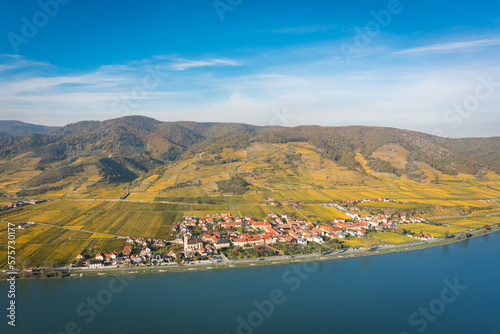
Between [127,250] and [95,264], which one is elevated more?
[127,250]

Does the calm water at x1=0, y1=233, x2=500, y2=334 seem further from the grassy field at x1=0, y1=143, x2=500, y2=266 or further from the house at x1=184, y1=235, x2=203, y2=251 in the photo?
the grassy field at x1=0, y1=143, x2=500, y2=266

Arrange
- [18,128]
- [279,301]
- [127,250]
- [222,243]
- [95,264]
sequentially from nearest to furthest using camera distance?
[279,301] < [95,264] < [127,250] < [222,243] < [18,128]

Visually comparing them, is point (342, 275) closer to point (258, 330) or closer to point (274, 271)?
point (274, 271)

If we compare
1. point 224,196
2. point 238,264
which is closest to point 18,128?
point 224,196

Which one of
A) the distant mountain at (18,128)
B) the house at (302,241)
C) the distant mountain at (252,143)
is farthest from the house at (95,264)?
the distant mountain at (18,128)

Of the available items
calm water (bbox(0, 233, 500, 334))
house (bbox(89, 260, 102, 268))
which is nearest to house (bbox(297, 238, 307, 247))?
calm water (bbox(0, 233, 500, 334))

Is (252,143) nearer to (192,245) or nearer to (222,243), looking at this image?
(222,243)
